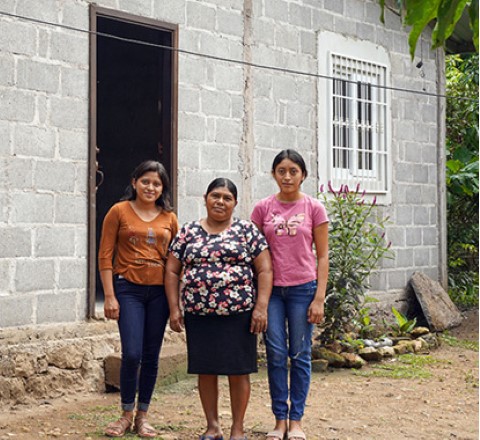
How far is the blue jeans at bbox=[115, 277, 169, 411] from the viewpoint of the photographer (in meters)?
4.86

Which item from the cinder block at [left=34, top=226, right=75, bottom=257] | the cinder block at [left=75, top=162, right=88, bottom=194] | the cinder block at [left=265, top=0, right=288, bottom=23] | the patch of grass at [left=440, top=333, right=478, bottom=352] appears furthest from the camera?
the patch of grass at [left=440, top=333, right=478, bottom=352]

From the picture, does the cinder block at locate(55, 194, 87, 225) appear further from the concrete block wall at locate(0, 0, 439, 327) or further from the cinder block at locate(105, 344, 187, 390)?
the cinder block at locate(105, 344, 187, 390)

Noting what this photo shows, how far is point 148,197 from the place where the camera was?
16.3 feet

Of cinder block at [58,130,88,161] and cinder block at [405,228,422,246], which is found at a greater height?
cinder block at [58,130,88,161]

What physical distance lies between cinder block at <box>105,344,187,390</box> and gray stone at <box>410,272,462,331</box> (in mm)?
3698

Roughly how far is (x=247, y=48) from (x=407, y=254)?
3396mm

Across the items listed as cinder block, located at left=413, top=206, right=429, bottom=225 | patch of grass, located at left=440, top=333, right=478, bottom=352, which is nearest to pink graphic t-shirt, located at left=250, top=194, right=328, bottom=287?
patch of grass, located at left=440, top=333, right=478, bottom=352

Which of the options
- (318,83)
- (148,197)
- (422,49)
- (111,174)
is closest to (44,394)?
(148,197)

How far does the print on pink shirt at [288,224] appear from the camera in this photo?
496 centimetres

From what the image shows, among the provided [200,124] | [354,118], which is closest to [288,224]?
[200,124]

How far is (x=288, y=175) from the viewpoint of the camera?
197 inches

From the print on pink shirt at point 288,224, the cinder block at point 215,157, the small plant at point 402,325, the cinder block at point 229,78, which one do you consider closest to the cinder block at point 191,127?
the cinder block at point 215,157

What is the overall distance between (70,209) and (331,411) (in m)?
2.44

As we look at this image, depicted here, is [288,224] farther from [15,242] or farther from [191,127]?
[191,127]
